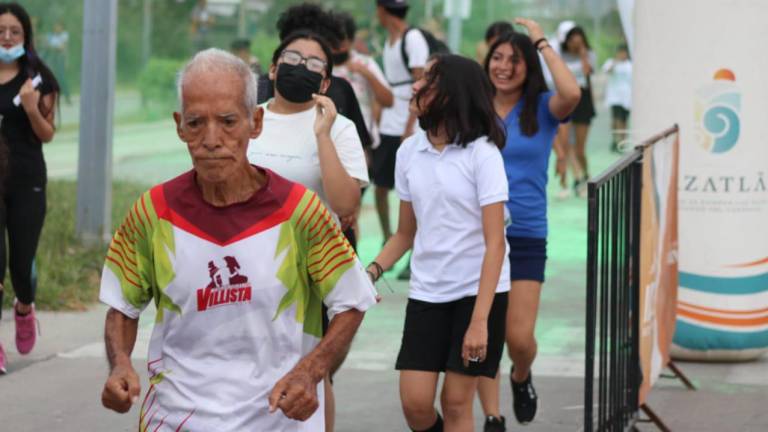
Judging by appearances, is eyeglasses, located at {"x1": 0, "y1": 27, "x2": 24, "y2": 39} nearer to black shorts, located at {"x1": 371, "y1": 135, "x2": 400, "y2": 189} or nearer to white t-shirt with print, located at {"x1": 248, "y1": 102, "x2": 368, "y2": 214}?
white t-shirt with print, located at {"x1": 248, "y1": 102, "x2": 368, "y2": 214}

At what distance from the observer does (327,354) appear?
3869 mm

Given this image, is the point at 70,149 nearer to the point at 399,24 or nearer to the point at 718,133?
the point at 399,24

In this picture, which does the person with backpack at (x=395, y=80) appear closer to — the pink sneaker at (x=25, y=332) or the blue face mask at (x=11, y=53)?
the blue face mask at (x=11, y=53)

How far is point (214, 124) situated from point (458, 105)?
222 cm

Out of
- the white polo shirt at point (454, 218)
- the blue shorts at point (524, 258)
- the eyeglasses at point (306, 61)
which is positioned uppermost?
the eyeglasses at point (306, 61)

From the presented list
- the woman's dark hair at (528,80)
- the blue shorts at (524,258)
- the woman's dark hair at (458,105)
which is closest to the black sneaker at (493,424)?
the blue shorts at (524,258)

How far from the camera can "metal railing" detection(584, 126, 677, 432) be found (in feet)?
17.8

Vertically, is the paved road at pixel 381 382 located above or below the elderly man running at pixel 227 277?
below

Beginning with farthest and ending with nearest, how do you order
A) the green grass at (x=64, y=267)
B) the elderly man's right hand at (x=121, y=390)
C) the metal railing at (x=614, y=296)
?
the green grass at (x=64, y=267), the metal railing at (x=614, y=296), the elderly man's right hand at (x=121, y=390)

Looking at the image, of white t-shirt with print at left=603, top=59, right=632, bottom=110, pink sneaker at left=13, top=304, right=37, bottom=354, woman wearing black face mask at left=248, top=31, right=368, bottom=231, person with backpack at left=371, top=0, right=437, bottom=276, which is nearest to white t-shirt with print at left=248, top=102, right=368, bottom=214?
woman wearing black face mask at left=248, top=31, right=368, bottom=231

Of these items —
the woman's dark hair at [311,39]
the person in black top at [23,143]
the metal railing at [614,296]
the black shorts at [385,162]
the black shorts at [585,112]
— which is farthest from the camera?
the black shorts at [585,112]

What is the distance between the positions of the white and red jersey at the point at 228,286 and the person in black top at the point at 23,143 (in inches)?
194

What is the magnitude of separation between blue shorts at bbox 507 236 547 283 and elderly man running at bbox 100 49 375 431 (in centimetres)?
301

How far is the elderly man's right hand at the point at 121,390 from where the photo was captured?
Answer: 367 centimetres
